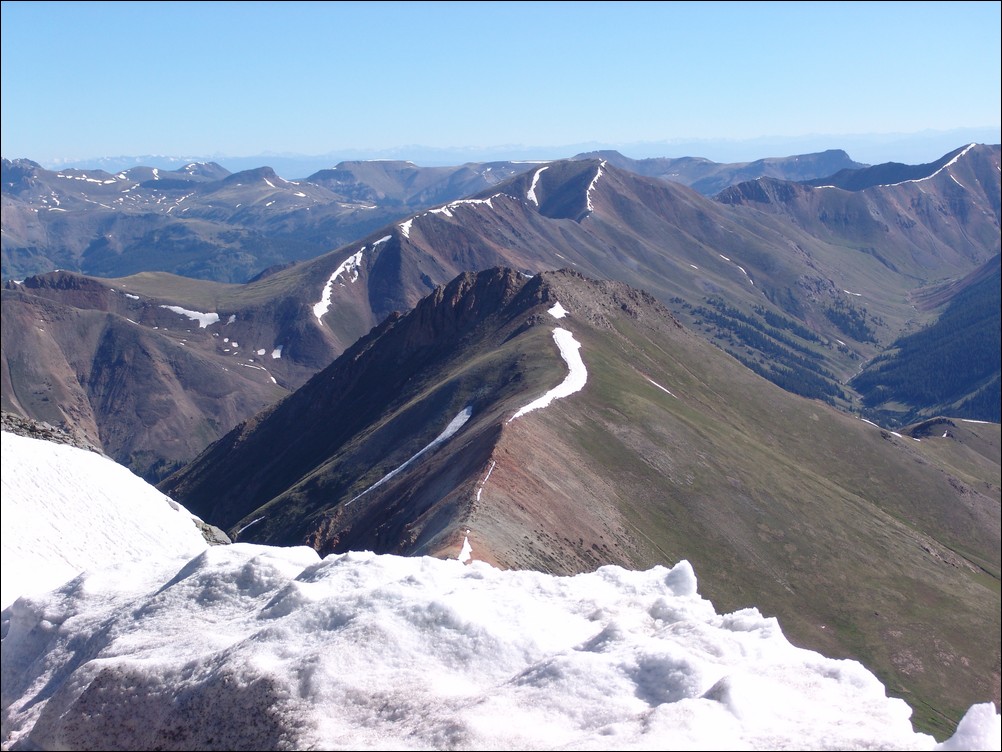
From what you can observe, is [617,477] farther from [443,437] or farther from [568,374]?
[443,437]

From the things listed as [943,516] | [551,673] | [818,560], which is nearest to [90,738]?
[551,673]

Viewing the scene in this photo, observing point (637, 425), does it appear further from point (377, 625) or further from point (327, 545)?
point (377, 625)

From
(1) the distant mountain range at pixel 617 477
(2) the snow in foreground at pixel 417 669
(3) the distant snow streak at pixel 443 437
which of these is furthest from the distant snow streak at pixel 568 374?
(2) the snow in foreground at pixel 417 669

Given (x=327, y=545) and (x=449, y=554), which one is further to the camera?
(x=327, y=545)

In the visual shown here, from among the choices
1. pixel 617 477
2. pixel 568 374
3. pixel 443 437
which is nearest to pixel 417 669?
pixel 617 477

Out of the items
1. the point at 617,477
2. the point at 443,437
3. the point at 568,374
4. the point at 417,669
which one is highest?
the point at 417,669

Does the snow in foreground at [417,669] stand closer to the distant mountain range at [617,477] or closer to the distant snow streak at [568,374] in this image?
the distant mountain range at [617,477]

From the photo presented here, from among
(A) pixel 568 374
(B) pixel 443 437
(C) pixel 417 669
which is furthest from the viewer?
(A) pixel 568 374

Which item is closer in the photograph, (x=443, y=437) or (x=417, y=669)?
(x=417, y=669)
